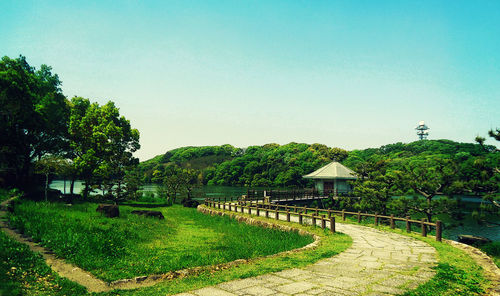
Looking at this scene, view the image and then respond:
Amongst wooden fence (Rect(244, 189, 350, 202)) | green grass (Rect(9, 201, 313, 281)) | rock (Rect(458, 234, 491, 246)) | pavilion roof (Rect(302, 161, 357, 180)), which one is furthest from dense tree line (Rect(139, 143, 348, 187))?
green grass (Rect(9, 201, 313, 281))

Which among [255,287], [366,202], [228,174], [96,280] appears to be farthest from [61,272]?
[228,174]

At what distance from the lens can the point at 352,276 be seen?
6621mm

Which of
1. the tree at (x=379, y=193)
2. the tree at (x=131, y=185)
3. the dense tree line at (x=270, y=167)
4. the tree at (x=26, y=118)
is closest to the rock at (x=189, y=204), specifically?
the tree at (x=131, y=185)

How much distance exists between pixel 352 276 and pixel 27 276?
692 centimetres

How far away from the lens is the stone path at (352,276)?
5.57 metres

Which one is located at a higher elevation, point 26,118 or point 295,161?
point 26,118

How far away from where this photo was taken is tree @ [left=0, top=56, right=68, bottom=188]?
23250mm

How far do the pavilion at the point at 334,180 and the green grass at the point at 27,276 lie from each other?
35732 mm

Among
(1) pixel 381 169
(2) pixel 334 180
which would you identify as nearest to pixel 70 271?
(1) pixel 381 169

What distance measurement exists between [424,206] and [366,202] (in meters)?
6.17

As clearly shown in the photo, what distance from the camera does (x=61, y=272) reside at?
709cm

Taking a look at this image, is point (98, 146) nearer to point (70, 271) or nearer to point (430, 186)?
point (70, 271)

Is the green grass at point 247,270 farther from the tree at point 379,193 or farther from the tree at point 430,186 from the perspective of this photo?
the tree at point 379,193

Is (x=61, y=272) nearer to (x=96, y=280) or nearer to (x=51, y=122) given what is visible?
(x=96, y=280)
